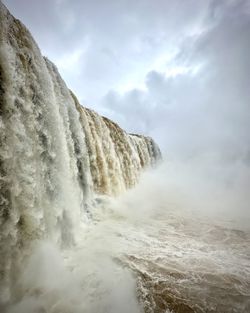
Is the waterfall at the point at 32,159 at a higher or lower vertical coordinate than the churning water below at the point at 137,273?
higher

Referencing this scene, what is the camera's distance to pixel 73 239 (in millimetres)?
5777

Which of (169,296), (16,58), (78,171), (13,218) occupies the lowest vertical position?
(169,296)

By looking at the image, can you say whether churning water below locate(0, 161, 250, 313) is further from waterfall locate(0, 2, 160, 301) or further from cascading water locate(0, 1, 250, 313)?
waterfall locate(0, 2, 160, 301)

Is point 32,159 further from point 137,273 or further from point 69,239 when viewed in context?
point 137,273

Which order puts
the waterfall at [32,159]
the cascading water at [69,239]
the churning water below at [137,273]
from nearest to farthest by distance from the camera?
the churning water below at [137,273] → the cascading water at [69,239] → the waterfall at [32,159]

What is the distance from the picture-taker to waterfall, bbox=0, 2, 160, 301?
3.90m

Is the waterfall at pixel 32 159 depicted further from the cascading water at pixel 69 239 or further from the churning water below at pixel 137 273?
the churning water below at pixel 137 273

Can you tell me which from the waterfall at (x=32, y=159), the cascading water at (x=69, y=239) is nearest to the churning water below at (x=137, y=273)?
the cascading water at (x=69, y=239)

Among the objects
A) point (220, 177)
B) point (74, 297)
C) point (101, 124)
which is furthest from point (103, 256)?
point (220, 177)

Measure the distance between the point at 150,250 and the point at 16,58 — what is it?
4.96 metres

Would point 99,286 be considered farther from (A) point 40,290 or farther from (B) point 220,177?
(B) point 220,177

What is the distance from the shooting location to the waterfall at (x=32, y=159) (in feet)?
12.8

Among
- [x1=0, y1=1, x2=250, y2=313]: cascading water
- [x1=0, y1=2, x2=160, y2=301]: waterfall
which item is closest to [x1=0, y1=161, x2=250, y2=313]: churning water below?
[x1=0, y1=1, x2=250, y2=313]: cascading water

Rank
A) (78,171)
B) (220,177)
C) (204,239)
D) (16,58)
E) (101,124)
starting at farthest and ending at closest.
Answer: (220,177) → (101,124) → (78,171) → (204,239) → (16,58)
